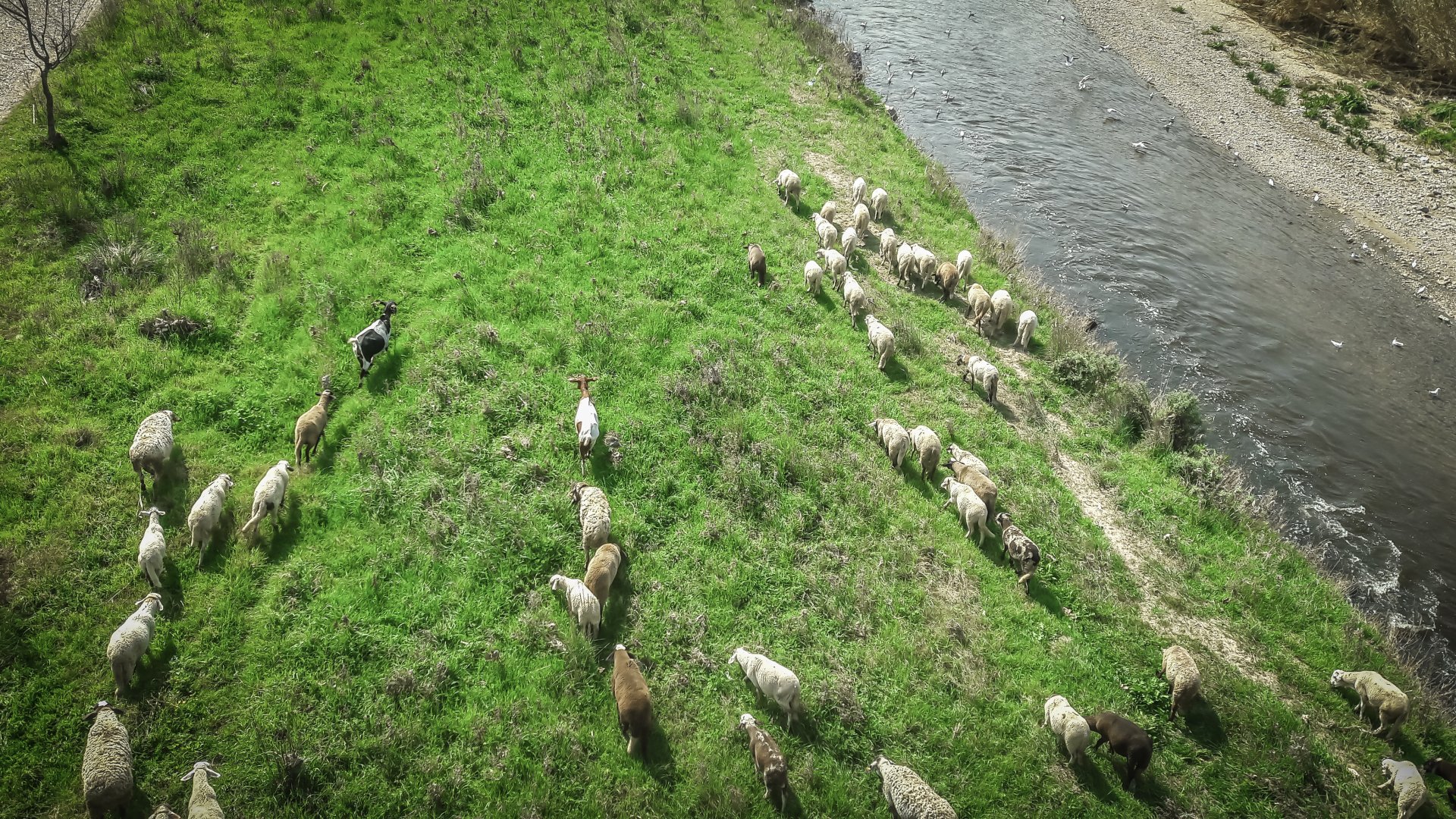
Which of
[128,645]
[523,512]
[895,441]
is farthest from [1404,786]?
[128,645]

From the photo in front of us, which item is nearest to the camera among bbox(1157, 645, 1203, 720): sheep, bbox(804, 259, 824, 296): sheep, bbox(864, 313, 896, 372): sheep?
bbox(1157, 645, 1203, 720): sheep

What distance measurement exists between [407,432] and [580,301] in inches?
211

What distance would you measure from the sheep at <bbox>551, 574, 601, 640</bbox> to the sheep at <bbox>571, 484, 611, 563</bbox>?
3.05 ft

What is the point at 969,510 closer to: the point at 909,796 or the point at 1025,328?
the point at 909,796

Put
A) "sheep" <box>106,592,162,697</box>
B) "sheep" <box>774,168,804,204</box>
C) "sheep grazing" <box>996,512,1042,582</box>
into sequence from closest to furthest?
1. "sheep" <box>106,592,162,697</box>
2. "sheep grazing" <box>996,512,1042,582</box>
3. "sheep" <box>774,168,804,204</box>

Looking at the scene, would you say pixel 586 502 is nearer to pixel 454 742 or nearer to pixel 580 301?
pixel 454 742

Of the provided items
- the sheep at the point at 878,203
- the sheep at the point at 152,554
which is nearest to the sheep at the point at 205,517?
the sheep at the point at 152,554

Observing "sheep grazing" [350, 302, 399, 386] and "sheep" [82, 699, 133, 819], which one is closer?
"sheep" [82, 699, 133, 819]

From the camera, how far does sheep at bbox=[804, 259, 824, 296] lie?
61.7 feet

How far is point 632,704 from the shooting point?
9023 millimetres

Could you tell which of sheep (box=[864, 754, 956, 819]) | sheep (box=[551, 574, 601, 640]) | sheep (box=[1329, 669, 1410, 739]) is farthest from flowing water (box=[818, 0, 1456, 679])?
sheep (box=[551, 574, 601, 640])

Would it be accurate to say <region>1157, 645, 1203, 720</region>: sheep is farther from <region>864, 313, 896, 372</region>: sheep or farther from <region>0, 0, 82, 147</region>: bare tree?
<region>0, 0, 82, 147</region>: bare tree

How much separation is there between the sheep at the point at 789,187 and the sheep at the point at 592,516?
46.4ft

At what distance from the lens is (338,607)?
33.3ft
